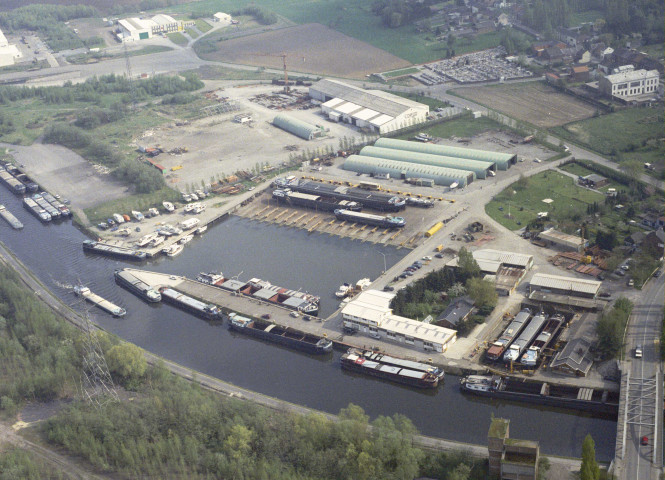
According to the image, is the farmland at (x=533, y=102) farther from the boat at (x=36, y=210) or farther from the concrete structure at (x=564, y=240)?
the boat at (x=36, y=210)

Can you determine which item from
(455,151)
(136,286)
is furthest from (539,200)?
(136,286)

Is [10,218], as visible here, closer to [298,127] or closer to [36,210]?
[36,210]

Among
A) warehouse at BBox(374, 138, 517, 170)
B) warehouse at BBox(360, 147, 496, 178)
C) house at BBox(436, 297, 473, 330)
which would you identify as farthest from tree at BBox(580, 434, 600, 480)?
warehouse at BBox(374, 138, 517, 170)

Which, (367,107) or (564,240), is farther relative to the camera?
(367,107)

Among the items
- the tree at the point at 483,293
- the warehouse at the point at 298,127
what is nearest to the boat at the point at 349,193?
the warehouse at the point at 298,127

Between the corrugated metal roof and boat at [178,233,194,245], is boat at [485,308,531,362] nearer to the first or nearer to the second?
boat at [178,233,194,245]

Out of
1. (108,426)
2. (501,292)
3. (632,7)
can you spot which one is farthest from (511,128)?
(108,426)

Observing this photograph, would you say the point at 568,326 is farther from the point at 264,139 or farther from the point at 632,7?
the point at 632,7
